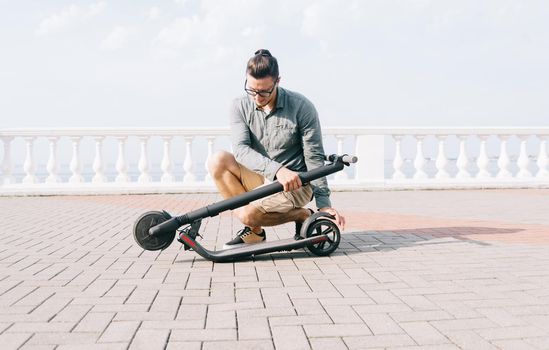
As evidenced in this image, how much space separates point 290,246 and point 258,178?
0.64 meters

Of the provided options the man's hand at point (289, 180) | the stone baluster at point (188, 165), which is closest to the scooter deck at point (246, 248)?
the man's hand at point (289, 180)

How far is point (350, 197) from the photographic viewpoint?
30.5 ft

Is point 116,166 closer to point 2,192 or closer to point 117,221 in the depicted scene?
point 2,192

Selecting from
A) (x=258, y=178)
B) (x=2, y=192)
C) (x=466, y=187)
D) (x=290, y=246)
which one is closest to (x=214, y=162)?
(x=258, y=178)

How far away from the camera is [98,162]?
981cm

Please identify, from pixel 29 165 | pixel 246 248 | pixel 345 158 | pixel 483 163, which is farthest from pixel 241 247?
pixel 483 163

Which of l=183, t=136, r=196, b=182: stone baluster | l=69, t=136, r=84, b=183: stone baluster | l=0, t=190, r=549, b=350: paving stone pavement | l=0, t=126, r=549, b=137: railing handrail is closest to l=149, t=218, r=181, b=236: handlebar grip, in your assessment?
l=0, t=190, r=549, b=350: paving stone pavement

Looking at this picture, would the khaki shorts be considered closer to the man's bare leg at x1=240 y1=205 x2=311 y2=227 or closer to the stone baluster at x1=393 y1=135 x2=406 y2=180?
the man's bare leg at x1=240 y1=205 x2=311 y2=227

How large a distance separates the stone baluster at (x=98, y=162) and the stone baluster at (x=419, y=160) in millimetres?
6116

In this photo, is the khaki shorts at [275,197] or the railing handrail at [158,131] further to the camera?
the railing handrail at [158,131]

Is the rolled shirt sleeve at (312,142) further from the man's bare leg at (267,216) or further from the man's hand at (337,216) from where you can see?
the man's bare leg at (267,216)

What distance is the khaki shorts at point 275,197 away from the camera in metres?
4.12

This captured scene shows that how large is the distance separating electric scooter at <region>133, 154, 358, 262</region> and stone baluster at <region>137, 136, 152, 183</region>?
6.16 m

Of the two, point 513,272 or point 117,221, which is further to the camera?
point 117,221
